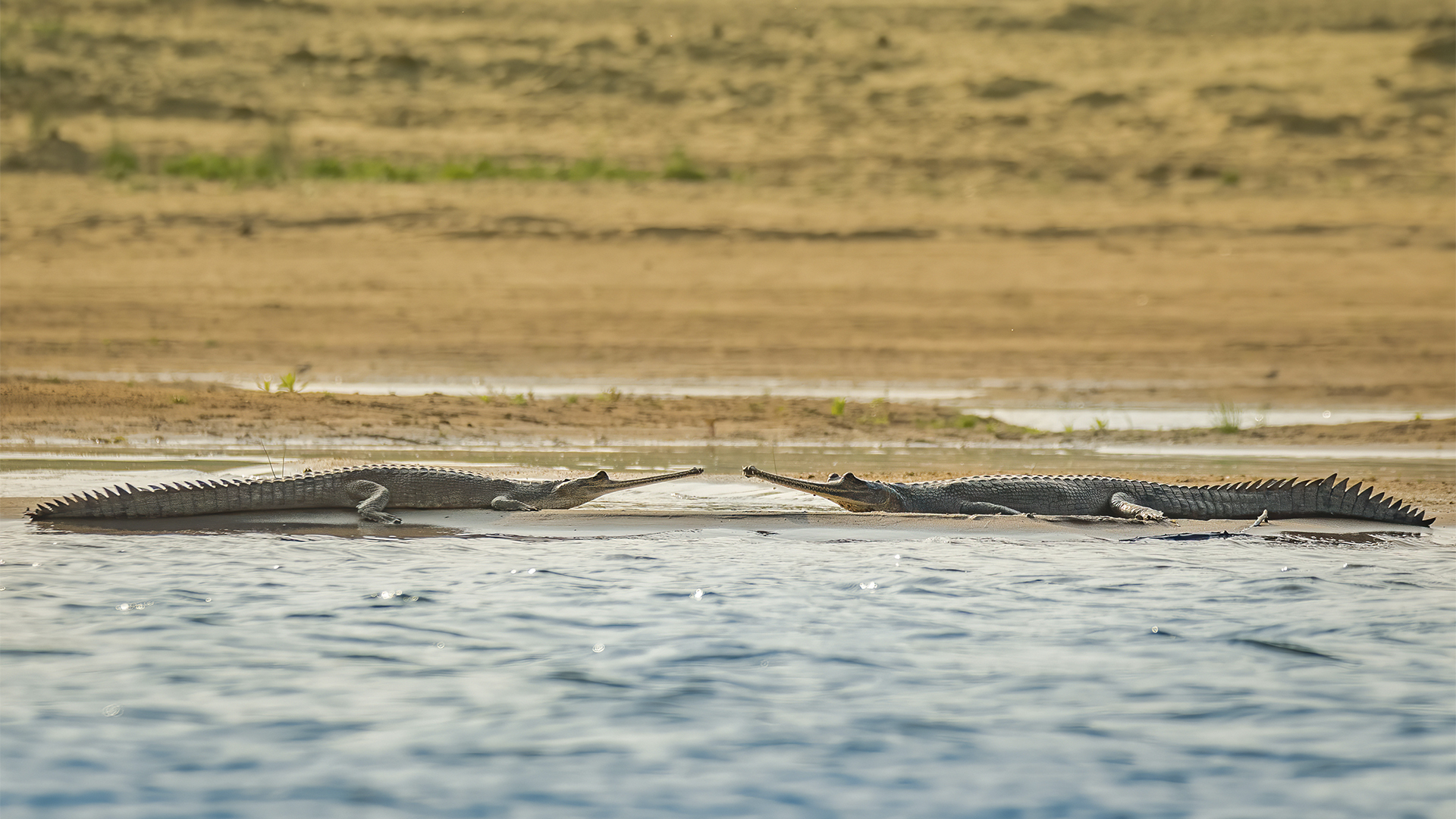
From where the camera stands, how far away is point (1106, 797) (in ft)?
14.1

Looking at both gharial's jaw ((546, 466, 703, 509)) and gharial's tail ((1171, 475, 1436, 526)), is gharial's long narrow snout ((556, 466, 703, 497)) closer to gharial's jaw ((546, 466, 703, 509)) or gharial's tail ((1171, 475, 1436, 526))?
gharial's jaw ((546, 466, 703, 509))

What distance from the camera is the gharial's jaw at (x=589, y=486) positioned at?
877 centimetres

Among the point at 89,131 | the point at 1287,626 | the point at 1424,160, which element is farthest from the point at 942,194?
the point at 1287,626

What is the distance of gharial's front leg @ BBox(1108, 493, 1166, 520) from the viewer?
8.45m

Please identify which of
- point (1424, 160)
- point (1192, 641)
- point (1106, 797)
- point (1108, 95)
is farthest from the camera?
point (1108, 95)

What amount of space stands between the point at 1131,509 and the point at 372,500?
4457 millimetres

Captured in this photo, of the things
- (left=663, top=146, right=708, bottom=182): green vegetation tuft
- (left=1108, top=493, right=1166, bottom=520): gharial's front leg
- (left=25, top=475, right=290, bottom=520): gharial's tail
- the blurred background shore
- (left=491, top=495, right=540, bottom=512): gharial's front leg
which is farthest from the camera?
(left=663, top=146, right=708, bottom=182): green vegetation tuft

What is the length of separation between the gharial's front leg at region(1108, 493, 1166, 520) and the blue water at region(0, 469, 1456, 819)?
1.88 ft

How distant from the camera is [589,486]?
880 cm

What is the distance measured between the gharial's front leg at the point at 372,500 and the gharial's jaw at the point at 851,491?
2114mm

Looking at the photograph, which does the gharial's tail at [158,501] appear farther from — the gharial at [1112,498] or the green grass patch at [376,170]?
the green grass patch at [376,170]

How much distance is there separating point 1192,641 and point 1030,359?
1581 cm

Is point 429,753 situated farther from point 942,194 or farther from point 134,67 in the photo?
point 134,67

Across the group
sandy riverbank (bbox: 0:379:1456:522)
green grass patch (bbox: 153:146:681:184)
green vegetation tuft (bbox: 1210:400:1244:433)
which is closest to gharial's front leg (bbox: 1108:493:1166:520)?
sandy riverbank (bbox: 0:379:1456:522)
